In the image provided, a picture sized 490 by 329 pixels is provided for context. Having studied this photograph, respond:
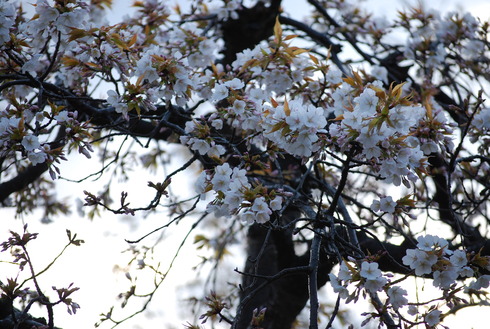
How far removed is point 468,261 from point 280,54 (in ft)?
3.69

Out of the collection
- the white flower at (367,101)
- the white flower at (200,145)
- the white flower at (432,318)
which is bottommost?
the white flower at (432,318)

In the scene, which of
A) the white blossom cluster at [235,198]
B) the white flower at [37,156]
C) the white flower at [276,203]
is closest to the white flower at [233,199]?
the white blossom cluster at [235,198]

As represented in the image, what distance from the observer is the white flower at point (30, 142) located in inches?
68.4

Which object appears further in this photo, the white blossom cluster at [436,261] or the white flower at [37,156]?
the white flower at [37,156]

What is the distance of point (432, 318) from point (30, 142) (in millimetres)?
1493

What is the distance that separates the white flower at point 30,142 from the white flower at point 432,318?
1454mm

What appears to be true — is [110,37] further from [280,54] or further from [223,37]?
[223,37]

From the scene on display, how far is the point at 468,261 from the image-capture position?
168 centimetres

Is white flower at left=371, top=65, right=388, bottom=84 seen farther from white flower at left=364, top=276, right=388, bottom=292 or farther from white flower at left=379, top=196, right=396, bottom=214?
white flower at left=364, top=276, right=388, bottom=292

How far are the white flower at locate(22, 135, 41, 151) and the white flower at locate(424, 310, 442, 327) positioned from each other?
4.77 feet

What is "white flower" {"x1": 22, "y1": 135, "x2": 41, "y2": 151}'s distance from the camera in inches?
68.4

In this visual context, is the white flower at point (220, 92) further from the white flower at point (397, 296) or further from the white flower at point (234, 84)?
the white flower at point (397, 296)

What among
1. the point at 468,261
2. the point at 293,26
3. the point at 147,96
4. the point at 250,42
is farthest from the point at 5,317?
the point at 293,26

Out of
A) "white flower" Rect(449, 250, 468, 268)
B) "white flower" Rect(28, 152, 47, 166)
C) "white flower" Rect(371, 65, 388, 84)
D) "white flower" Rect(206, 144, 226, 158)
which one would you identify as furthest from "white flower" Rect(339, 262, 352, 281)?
"white flower" Rect(371, 65, 388, 84)
